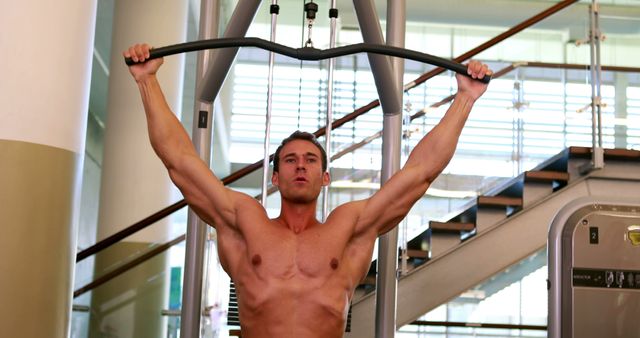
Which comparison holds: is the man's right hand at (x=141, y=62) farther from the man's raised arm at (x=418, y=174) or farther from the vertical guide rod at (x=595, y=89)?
the vertical guide rod at (x=595, y=89)

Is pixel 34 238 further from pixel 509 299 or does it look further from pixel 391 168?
pixel 509 299

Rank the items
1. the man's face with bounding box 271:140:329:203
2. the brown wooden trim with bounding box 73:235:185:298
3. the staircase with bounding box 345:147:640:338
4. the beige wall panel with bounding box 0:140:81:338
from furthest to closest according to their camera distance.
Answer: the staircase with bounding box 345:147:640:338 → the brown wooden trim with bounding box 73:235:185:298 → the beige wall panel with bounding box 0:140:81:338 → the man's face with bounding box 271:140:329:203

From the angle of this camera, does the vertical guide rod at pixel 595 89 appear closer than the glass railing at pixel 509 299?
Yes

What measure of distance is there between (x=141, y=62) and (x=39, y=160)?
100 centimetres

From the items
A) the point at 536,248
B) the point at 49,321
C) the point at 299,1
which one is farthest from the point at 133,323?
the point at 299,1

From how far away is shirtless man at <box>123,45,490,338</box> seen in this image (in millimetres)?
2414

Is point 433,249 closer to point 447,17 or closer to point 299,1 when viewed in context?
point 299,1

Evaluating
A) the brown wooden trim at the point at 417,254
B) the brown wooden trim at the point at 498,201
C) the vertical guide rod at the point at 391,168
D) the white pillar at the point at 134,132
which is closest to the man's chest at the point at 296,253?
the vertical guide rod at the point at 391,168

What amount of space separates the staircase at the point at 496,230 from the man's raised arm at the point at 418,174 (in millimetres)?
2340

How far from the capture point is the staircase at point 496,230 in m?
4.91

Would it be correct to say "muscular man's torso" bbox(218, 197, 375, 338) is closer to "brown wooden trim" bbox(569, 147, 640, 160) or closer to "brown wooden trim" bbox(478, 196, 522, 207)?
"brown wooden trim" bbox(478, 196, 522, 207)

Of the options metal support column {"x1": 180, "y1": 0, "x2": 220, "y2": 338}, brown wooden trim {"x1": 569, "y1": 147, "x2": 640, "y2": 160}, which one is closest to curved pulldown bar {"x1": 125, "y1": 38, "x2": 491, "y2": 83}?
metal support column {"x1": 180, "y1": 0, "x2": 220, "y2": 338}

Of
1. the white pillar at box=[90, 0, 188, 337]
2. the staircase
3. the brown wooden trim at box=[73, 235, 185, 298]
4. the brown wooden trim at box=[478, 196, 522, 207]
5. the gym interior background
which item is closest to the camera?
the brown wooden trim at box=[73, 235, 185, 298]

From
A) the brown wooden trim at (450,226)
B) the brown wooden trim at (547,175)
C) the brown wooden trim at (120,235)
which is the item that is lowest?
the brown wooden trim at (120,235)
